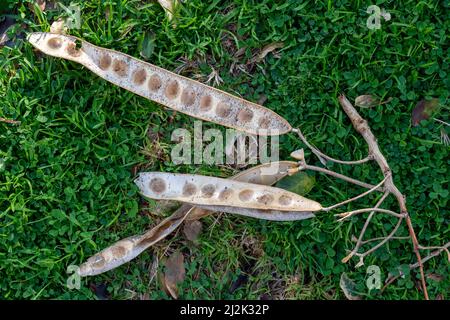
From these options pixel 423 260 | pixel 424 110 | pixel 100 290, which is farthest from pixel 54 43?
pixel 423 260

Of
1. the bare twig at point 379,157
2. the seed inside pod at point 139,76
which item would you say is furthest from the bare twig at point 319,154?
the seed inside pod at point 139,76

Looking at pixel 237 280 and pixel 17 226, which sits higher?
pixel 17 226

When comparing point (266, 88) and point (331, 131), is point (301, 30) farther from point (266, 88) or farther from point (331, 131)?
point (331, 131)

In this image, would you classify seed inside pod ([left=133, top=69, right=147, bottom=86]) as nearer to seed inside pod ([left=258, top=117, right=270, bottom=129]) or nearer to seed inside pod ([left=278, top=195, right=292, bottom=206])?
seed inside pod ([left=258, top=117, right=270, bottom=129])

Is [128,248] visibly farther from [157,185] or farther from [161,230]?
[157,185]

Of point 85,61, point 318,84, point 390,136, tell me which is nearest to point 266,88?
point 318,84

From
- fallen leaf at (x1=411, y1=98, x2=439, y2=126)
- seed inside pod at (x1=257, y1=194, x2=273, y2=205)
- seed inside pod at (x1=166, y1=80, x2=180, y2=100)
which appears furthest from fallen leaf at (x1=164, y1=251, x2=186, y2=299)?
fallen leaf at (x1=411, y1=98, x2=439, y2=126)
